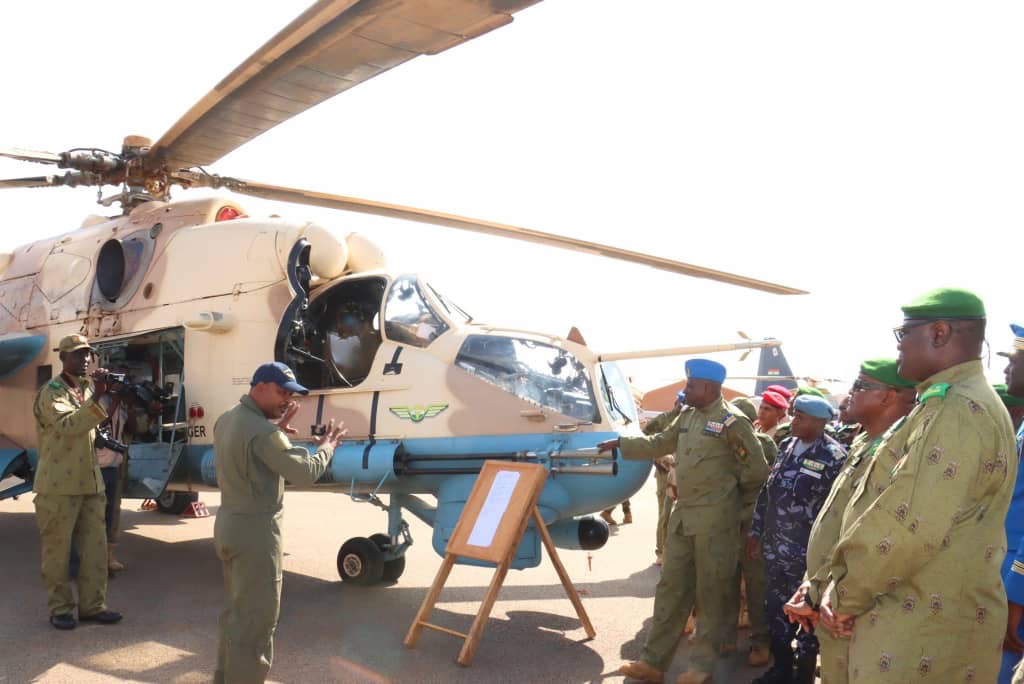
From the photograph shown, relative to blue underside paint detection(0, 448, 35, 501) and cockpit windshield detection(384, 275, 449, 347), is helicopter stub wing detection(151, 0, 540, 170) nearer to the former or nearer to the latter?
cockpit windshield detection(384, 275, 449, 347)

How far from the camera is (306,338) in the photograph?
7.33m

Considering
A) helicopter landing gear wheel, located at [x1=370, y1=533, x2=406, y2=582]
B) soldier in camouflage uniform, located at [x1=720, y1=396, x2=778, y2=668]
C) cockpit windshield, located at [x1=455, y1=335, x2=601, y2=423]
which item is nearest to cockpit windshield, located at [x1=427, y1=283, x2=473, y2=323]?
cockpit windshield, located at [x1=455, y1=335, x2=601, y2=423]

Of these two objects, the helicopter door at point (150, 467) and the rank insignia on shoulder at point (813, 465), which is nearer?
the rank insignia on shoulder at point (813, 465)

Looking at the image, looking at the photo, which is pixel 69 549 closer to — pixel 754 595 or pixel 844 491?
pixel 754 595

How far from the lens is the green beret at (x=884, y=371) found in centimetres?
341

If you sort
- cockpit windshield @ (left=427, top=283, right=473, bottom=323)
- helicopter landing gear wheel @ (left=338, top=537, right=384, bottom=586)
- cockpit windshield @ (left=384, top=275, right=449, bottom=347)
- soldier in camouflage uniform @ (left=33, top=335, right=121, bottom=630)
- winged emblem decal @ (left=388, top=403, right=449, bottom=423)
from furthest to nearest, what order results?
helicopter landing gear wheel @ (left=338, top=537, right=384, bottom=586)
cockpit windshield @ (left=427, top=283, right=473, bottom=323)
cockpit windshield @ (left=384, top=275, right=449, bottom=347)
winged emblem decal @ (left=388, top=403, right=449, bottom=423)
soldier in camouflage uniform @ (left=33, top=335, right=121, bottom=630)

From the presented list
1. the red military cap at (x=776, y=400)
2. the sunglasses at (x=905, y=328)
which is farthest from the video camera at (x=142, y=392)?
the sunglasses at (x=905, y=328)

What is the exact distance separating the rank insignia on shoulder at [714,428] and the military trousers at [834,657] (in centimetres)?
234

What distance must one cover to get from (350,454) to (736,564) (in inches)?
120

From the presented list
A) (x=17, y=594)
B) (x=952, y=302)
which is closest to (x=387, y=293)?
(x=17, y=594)

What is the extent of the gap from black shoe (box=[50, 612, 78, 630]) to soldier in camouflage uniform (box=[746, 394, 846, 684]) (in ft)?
15.1

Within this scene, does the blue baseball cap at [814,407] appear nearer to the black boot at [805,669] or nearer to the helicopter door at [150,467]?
the black boot at [805,669]

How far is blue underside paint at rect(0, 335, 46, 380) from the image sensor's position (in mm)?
8531

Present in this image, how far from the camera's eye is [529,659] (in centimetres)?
534
